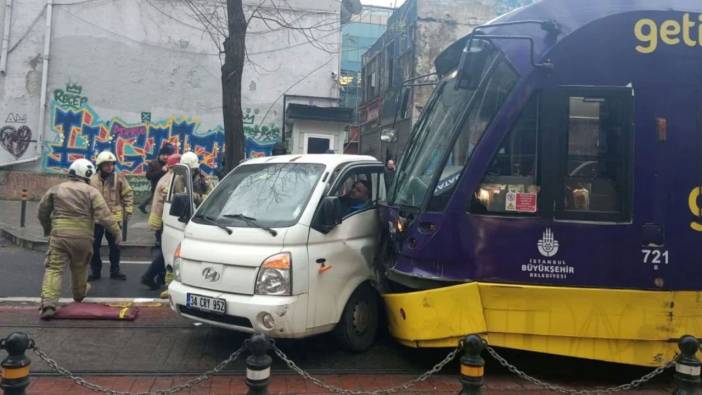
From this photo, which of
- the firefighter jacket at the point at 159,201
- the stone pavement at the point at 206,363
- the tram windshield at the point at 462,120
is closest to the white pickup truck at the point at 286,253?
the stone pavement at the point at 206,363

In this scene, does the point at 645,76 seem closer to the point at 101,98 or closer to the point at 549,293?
the point at 549,293

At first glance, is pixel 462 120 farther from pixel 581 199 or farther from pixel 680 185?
pixel 680 185

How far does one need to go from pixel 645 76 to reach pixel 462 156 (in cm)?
169

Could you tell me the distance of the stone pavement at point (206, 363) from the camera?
15.6ft

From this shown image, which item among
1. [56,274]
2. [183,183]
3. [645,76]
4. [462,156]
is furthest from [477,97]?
[56,274]

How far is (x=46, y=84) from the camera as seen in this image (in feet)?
53.4

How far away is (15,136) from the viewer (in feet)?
53.5

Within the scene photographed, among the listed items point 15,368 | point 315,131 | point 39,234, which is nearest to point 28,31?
point 39,234

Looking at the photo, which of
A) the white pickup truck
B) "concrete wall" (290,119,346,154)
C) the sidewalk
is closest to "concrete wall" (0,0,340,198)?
"concrete wall" (290,119,346,154)

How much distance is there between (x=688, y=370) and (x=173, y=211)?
16.2ft

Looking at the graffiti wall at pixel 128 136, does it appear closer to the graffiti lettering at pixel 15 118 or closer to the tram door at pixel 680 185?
the graffiti lettering at pixel 15 118

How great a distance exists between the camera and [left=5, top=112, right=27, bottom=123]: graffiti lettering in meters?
16.2

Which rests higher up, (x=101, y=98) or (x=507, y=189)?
(x=101, y=98)

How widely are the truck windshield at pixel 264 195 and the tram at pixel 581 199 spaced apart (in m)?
1.27
